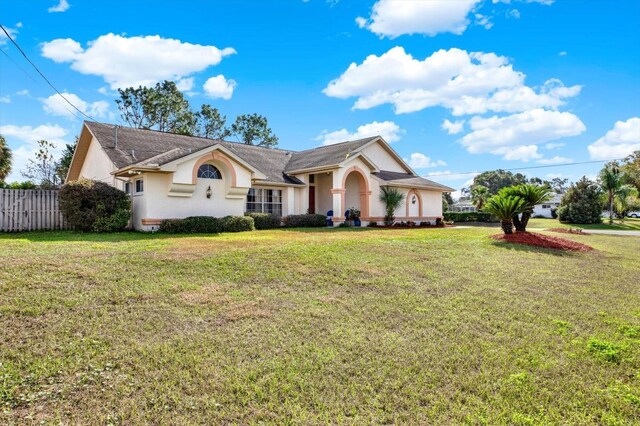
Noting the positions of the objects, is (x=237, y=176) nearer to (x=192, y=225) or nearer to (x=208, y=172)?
(x=208, y=172)

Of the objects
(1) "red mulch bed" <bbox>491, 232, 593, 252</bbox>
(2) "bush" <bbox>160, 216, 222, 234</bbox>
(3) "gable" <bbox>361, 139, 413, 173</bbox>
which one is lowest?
(1) "red mulch bed" <bbox>491, 232, 593, 252</bbox>

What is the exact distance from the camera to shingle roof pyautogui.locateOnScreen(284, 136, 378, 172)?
75.2 feet

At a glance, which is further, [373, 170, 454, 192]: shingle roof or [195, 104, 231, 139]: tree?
[195, 104, 231, 139]: tree

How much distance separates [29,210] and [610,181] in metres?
44.8

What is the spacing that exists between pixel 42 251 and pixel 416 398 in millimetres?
9182

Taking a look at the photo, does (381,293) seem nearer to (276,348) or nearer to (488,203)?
(276,348)

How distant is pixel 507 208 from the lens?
50.8ft

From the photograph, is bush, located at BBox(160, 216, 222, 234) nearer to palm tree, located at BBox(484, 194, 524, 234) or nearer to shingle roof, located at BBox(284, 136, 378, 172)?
shingle roof, located at BBox(284, 136, 378, 172)

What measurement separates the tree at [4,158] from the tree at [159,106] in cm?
1731

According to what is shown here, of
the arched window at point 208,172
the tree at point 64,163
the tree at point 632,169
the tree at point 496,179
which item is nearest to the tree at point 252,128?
the tree at point 64,163

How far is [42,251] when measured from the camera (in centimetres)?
888

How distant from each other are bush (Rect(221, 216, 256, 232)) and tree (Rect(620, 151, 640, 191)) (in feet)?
152

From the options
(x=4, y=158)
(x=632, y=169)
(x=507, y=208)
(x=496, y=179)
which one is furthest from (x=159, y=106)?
(x=496, y=179)

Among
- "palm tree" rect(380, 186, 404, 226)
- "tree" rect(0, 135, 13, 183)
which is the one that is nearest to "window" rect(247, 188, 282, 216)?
"palm tree" rect(380, 186, 404, 226)
